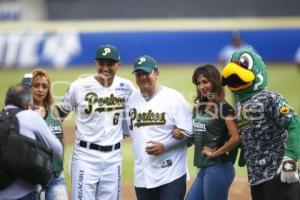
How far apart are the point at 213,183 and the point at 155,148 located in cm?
68

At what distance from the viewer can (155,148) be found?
7004 mm

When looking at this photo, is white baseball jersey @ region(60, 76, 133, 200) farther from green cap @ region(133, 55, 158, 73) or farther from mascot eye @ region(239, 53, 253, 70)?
mascot eye @ region(239, 53, 253, 70)

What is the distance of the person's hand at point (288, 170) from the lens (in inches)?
238

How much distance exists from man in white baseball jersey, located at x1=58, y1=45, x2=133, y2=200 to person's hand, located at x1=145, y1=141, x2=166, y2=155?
495 mm

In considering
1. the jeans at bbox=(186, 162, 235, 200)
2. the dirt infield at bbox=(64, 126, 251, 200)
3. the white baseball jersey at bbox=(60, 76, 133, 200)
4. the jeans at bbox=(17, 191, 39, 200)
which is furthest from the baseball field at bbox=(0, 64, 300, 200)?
the jeans at bbox=(17, 191, 39, 200)

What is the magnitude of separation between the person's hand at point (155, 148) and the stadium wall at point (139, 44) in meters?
20.1

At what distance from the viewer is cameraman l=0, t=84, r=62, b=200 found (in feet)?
18.7

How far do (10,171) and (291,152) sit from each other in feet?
7.98

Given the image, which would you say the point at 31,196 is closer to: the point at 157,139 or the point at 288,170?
the point at 157,139

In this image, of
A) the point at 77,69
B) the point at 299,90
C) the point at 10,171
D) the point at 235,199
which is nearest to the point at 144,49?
the point at 77,69

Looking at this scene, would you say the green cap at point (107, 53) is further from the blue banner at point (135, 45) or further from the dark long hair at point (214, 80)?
the blue banner at point (135, 45)

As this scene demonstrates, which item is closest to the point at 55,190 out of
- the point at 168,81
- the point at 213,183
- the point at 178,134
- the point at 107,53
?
the point at 178,134

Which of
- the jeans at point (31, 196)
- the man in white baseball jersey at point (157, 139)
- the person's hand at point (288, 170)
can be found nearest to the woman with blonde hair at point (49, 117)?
the man in white baseball jersey at point (157, 139)

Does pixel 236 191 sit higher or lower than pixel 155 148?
lower
